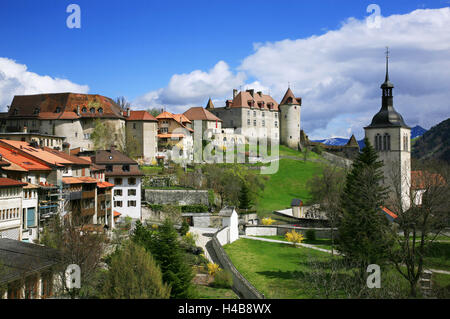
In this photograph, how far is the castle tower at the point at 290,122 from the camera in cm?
11294

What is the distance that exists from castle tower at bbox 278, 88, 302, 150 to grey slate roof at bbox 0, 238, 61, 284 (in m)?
90.3

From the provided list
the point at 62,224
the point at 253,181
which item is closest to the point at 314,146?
the point at 253,181

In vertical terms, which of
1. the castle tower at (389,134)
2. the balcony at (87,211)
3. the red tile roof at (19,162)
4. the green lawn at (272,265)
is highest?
the castle tower at (389,134)

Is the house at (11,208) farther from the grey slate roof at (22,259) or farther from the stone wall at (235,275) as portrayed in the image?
the stone wall at (235,275)

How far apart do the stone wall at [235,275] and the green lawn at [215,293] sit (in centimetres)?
68

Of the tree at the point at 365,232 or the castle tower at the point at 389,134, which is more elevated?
the castle tower at the point at 389,134

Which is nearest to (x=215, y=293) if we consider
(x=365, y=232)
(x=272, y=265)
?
(x=272, y=265)

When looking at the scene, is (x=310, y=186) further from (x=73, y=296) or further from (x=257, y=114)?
(x=73, y=296)

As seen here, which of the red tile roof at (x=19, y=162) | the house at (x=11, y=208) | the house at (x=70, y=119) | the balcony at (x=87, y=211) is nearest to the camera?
the house at (x=11, y=208)

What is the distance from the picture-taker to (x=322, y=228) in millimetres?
51594

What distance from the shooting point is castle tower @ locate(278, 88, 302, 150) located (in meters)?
113

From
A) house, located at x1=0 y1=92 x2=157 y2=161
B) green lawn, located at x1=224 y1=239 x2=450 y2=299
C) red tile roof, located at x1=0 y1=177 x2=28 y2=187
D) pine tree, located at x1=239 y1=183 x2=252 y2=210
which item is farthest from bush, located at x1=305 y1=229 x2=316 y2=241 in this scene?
house, located at x1=0 y1=92 x2=157 y2=161

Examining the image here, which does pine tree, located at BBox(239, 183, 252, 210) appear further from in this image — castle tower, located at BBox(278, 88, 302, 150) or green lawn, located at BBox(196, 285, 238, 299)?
castle tower, located at BBox(278, 88, 302, 150)

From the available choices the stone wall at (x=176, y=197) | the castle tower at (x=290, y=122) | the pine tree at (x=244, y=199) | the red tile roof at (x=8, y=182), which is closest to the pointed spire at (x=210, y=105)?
the castle tower at (x=290, y=122)
